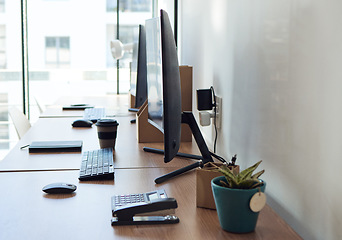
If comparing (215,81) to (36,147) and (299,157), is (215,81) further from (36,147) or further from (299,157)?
(299,157)

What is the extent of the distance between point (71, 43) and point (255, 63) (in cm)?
506

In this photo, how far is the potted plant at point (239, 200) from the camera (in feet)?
2.94

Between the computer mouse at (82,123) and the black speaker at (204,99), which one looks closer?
the black speaker at (204,99)

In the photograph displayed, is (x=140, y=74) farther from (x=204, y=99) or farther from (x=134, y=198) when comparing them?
(x=134, y=198)

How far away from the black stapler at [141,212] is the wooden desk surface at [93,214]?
16 mm

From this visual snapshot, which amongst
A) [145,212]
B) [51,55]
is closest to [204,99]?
[145,212]

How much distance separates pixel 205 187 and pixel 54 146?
94 cm

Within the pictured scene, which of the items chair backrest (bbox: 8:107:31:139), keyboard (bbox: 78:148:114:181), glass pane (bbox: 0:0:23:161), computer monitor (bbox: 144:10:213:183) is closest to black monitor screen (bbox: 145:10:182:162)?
computer monitor (bbox: 144:10:213:183)

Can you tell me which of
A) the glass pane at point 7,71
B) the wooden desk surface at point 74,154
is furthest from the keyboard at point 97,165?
the glass pane at point 7,71

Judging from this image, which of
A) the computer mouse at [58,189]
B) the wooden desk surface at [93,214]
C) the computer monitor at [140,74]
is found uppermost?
the computer monitor at [140,74]

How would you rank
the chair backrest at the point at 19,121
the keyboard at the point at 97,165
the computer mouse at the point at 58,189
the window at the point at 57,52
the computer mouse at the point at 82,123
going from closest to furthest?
1. the computer mouse at the point at 58,189
2. the keyboard at the point at 97,165
3. the computer mouse at the point at 82,123
4. the chair backrest at the point at 19,121
5. the window at the point at 57,52

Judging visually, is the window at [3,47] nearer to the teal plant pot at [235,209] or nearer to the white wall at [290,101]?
the white wall at [290,101]

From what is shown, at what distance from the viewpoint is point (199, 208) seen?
3.65 ft

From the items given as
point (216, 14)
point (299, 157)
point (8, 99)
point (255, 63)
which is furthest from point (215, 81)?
point (8, 99)
